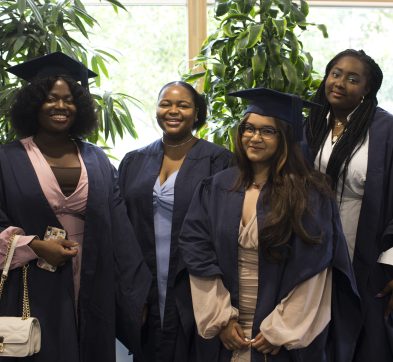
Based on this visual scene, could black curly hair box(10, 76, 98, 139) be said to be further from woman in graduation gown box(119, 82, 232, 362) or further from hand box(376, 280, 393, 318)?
hand box(376, 280, 393, 318)

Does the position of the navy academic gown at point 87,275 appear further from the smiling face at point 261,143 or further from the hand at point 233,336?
the smiling face at point 261,143

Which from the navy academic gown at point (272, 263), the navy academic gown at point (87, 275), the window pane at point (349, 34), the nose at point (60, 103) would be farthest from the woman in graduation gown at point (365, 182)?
the window pane at point (349, 34)

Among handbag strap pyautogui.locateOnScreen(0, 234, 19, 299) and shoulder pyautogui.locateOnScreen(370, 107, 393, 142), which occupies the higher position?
shoulder pyautogui.locateOnScreen(370, 107, 393, 142)

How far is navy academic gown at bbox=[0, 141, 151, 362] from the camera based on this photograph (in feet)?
8.05

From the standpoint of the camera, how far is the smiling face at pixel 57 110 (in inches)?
101

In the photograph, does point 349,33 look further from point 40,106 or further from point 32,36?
point 40,106

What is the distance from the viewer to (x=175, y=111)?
9.40 feet

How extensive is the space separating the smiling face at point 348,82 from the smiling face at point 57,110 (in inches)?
45.7

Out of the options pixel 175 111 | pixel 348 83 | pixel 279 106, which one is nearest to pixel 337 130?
pixel 348 83

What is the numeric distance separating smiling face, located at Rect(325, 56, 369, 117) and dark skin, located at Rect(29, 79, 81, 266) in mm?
1161

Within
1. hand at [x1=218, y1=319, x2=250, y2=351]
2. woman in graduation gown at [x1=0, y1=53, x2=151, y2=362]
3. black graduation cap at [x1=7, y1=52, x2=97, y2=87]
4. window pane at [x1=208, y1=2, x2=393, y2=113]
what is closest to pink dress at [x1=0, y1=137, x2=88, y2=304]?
woman in graduation gown at [x1=0, y1=53, x2=151, y2=362]

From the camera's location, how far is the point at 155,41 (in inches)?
184

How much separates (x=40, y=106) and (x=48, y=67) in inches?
7.0

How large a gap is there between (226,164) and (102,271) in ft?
2.50
